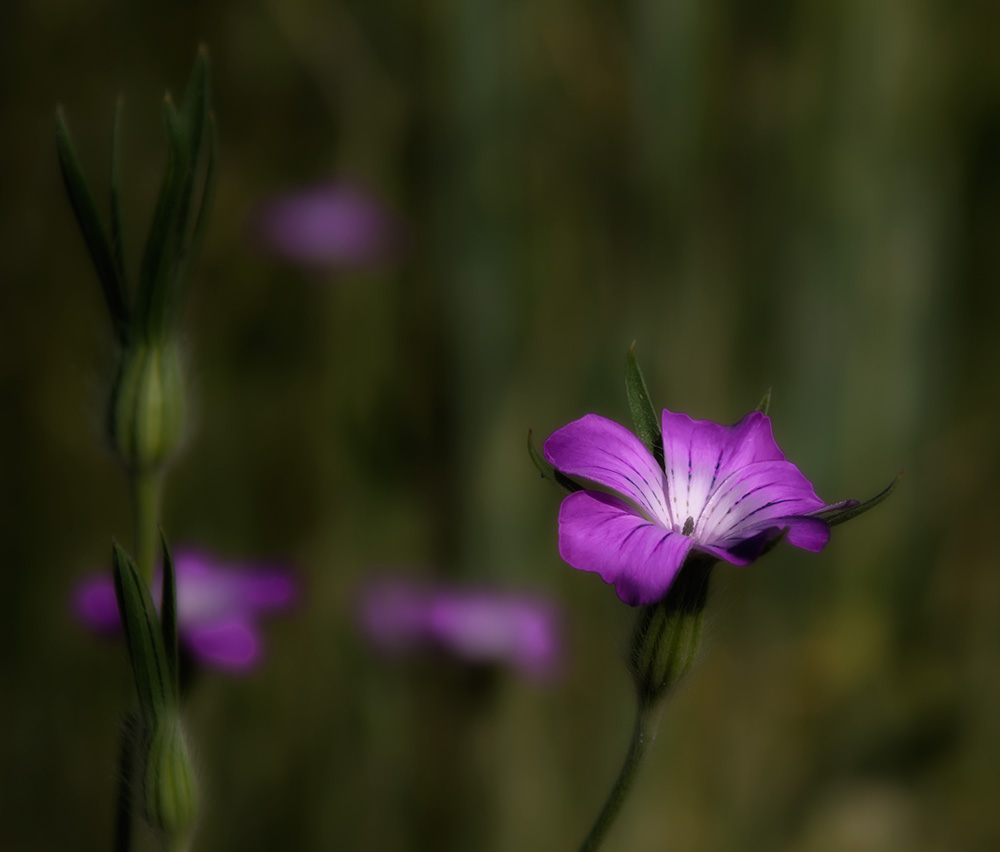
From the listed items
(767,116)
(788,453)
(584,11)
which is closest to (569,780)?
(788,453)

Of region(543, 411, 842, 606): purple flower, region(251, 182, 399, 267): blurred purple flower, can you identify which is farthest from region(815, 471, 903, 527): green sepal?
region(251, 182, 399, 267): blurred purple flower

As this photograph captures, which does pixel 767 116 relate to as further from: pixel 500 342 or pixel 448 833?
pixel 448 833

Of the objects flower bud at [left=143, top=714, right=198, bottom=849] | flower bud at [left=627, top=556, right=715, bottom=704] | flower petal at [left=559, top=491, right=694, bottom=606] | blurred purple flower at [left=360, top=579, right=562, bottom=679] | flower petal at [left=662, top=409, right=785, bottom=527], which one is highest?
flower petal at [left=662, top=409, right=785, bottom=527]

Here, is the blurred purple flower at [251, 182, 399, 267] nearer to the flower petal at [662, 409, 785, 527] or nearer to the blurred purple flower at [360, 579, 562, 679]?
the blurred purple flower at [360, 579, 562, 679]

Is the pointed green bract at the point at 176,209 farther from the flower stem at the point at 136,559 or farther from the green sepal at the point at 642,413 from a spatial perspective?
the green sepal at the point at 642,413

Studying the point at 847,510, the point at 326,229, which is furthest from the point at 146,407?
the point at 326,229

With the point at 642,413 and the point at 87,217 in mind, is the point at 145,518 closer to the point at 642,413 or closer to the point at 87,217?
the point at 87,217
